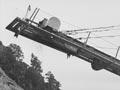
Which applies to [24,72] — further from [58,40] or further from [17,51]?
[58,40]

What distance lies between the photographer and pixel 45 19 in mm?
17359

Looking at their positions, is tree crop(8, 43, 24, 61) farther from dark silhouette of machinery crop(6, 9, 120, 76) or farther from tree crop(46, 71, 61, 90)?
dark silhouette of machinery crop(6, 9, 120, 76)

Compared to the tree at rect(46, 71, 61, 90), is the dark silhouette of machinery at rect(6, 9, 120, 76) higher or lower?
lower

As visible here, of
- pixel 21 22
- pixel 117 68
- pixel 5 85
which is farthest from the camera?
pixel 5 85

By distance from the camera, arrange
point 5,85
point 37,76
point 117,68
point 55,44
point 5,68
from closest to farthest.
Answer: point 55,44, point 117,68, point 5,85, point 5,68, point 37,76

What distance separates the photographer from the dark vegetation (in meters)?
91.4

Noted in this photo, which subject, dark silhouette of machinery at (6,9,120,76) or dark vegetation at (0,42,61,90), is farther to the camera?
dark vegetation at (0,42,61,90)

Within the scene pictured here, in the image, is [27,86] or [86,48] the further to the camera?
[27,86]

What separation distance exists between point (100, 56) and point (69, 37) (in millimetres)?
2367

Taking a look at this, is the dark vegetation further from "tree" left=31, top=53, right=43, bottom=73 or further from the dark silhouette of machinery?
the dark silhouette of machinery

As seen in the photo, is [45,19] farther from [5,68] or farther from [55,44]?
[5,68]

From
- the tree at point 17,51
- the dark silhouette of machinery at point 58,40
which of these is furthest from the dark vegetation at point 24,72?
the dark silhouette of machinery at point 58,40

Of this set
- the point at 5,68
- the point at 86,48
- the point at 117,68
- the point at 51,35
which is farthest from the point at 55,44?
the point at 5,68

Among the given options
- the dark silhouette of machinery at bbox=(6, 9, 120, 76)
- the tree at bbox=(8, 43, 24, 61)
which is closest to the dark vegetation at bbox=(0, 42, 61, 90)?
the tree at bbox=(8, 43, 24, 61)
